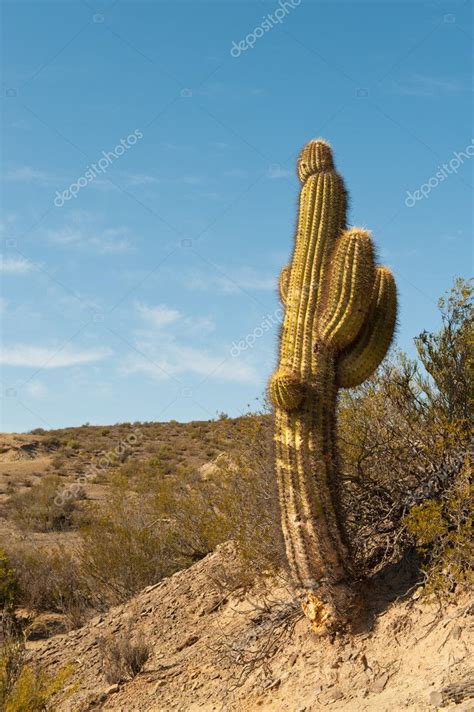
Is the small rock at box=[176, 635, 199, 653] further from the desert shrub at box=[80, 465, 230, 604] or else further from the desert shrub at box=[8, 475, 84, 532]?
the desert shrub at box=[8, 475, 84, 532]

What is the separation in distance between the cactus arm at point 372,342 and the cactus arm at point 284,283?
952mm

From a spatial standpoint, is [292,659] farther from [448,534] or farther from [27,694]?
[27,694]

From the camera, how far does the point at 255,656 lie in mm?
Result: 6723

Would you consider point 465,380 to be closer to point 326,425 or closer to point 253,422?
point 326,425

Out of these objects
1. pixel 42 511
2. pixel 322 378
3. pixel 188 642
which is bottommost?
pixel 188 642

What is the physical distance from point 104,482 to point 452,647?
2192 centimetres

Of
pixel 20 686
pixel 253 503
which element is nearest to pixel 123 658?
pixel 20 686

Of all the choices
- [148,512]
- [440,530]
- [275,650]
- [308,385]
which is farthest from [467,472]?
[148,512]

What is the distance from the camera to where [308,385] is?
21.3 ft

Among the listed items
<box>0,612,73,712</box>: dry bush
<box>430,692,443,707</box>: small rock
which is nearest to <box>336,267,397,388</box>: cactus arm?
<box>430,692,443,707</box>: small rock

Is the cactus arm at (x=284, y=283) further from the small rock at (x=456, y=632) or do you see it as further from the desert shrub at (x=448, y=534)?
the small rock at (x=456, y=632)

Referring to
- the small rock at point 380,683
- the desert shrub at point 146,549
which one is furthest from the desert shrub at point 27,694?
the desert shrub at point 146,549

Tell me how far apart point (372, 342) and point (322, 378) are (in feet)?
1.94

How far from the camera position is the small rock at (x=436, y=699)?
4730 millimetres
